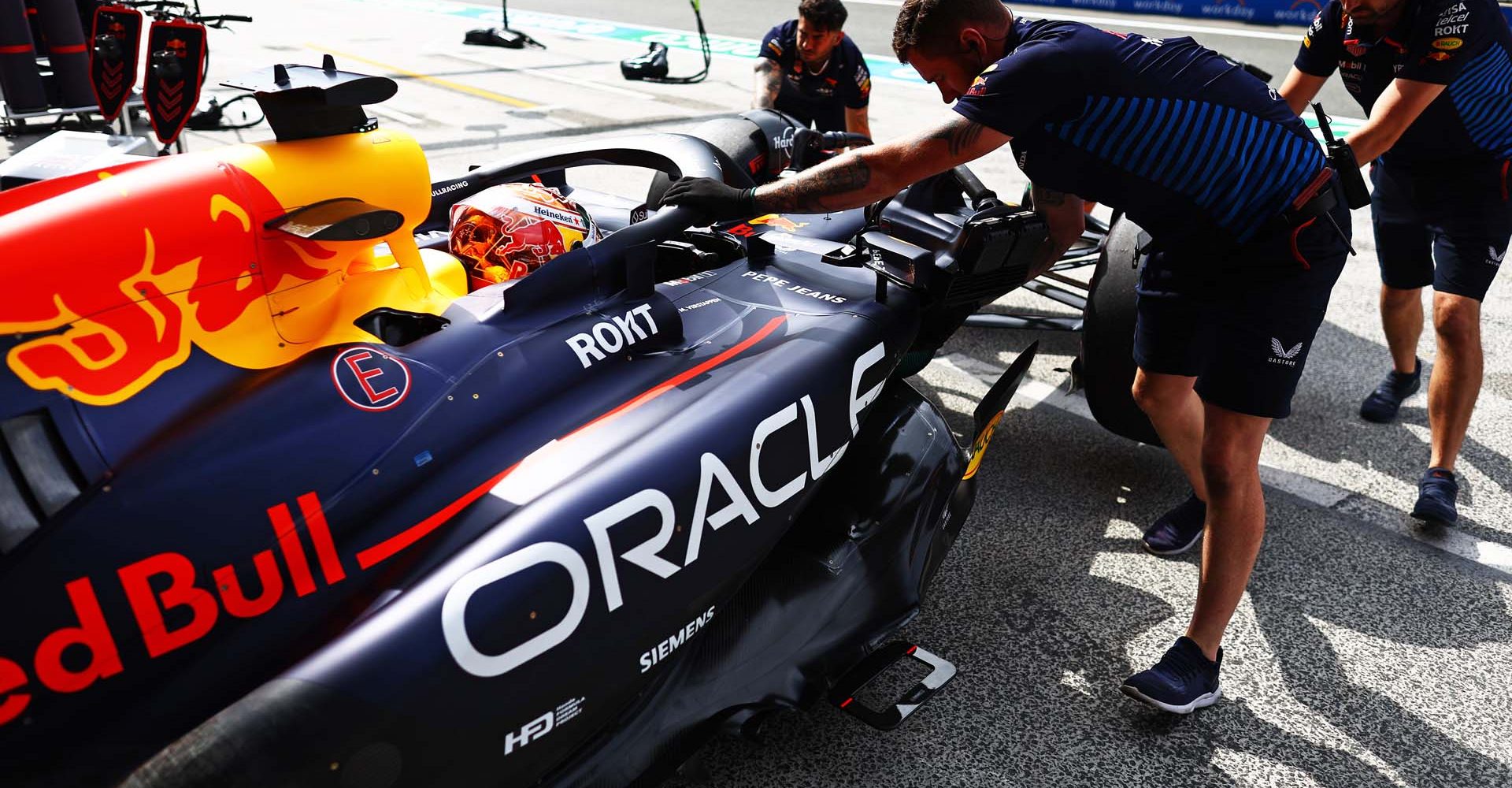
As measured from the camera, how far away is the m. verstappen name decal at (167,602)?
1.63m

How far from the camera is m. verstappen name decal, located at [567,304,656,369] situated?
229 cm

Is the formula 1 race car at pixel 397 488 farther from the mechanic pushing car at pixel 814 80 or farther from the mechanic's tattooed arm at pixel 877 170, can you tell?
the mechanic pushing car at pixel 814 80

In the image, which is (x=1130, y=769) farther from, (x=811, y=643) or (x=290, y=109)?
(x=290, y=109)

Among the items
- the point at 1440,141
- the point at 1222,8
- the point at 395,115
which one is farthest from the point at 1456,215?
the point at 1222,8

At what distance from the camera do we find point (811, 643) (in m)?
2.44

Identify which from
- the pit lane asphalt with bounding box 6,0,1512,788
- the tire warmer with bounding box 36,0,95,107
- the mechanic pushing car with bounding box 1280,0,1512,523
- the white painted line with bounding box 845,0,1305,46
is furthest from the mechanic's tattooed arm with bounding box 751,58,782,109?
the white painted line with bounding box 845,0,1305,46

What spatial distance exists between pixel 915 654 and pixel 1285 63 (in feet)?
43.4

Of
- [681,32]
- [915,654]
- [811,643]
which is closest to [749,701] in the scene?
[811,643]

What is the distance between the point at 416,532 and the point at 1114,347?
8.05 ft

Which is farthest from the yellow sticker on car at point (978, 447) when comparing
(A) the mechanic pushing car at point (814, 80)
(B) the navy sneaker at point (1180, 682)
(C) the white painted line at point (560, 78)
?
(C) the white painted line at point (560, 78)

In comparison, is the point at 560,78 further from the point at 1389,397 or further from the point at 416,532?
the point at 416,532

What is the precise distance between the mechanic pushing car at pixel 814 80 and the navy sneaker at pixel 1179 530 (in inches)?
122

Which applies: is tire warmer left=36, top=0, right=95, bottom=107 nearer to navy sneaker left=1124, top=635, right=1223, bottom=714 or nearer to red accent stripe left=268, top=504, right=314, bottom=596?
red accent stripe left=268, top=504, right=314, bottom=596

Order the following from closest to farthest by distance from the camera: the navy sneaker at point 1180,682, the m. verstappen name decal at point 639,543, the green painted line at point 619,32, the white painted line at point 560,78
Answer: the m. verstappen name decal at point 639,543, the navy sneaker at point 1180,682, the white painted line at point 560,78, the green painted line at point 619,32
